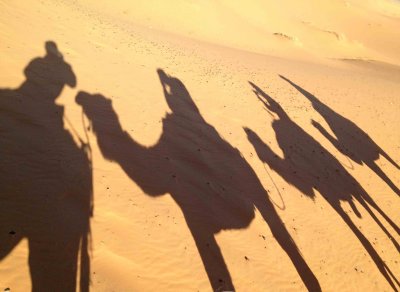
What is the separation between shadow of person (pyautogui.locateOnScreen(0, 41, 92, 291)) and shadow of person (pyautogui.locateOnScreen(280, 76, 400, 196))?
24.2 ft

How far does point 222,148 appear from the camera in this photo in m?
7.39

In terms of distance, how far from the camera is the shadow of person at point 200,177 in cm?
517

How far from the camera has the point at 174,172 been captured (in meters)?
6.07

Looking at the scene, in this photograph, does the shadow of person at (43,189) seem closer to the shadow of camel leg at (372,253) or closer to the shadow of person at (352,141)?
the shadow of camel leg at (372,253)

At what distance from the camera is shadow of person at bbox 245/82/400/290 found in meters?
6.84

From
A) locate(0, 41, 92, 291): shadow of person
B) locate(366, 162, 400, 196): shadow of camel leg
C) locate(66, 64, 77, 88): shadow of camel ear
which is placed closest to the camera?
locate(0, 41, 92, 291): shadow of person

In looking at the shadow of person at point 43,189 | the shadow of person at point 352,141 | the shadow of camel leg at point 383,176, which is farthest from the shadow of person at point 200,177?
the shadow of camel leg at point 383,176

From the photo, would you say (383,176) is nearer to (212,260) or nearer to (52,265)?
(212,260)

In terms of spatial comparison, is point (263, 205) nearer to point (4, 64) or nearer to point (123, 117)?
point (123, 117)

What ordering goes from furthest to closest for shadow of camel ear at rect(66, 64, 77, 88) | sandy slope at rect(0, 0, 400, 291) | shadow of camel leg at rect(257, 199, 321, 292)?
shadow of camel ear at rect(66, 64, 77, 88)
shadow of camel leg at rect(257, 199, 321, 292)
sandy slope at rect(0, 0, 400, 291)

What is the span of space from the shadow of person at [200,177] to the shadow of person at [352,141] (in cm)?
407

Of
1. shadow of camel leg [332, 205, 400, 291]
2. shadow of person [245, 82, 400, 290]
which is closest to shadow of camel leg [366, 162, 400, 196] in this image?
shadow of person [245, 82, 400, 290]

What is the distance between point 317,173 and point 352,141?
3231mm

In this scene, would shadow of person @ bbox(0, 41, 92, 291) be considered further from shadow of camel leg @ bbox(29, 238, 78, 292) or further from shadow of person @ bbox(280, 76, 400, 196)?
shadow of person @ bbox(280, 76, 400, 196)
